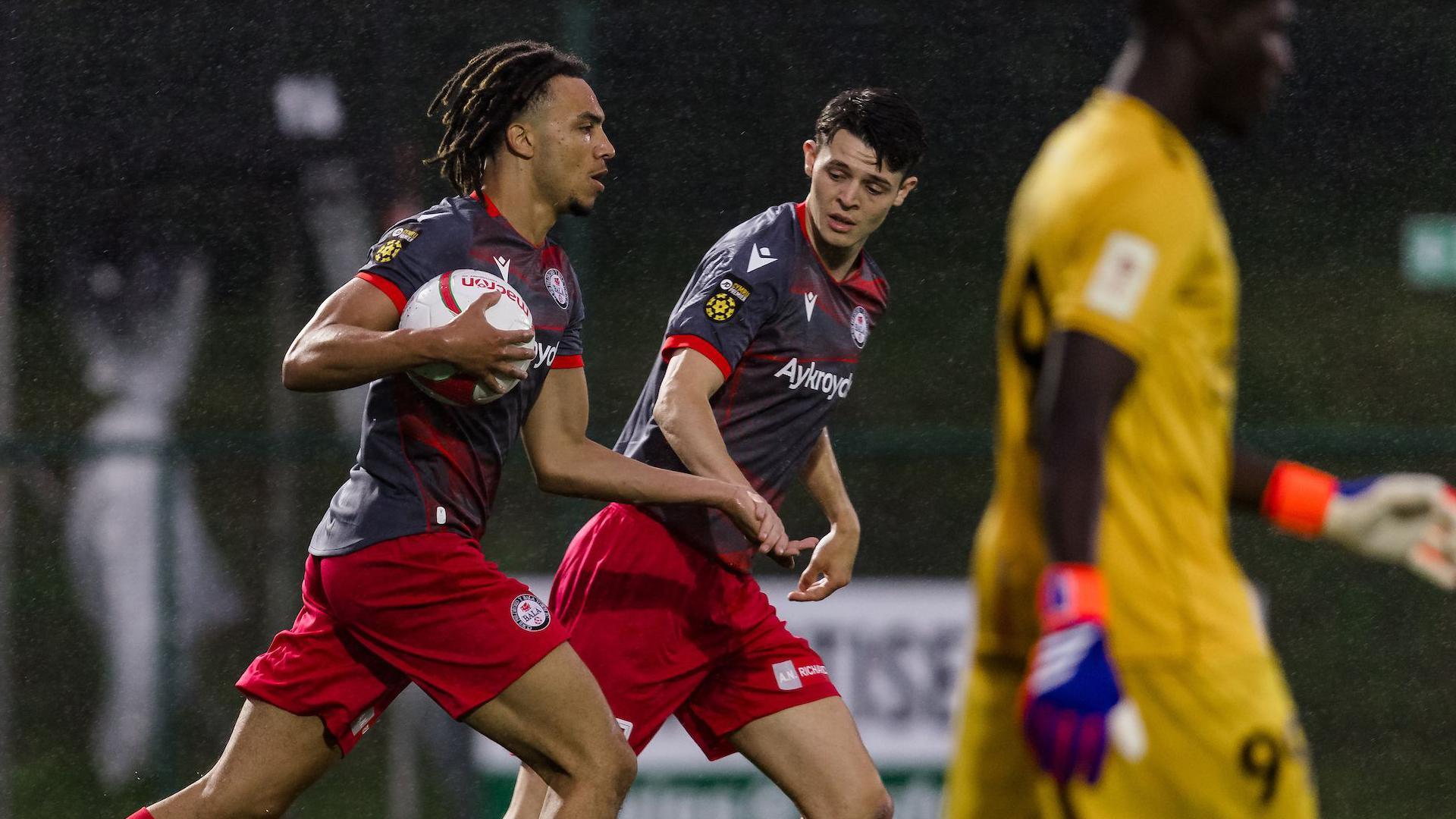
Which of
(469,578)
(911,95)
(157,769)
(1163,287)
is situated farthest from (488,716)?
(911,95)

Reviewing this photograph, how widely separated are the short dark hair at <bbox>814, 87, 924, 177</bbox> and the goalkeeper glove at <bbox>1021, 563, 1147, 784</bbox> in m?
2.49

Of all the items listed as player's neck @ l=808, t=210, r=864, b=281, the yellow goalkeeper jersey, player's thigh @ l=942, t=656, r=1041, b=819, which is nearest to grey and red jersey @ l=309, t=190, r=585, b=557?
player's neck @ l=808, t=210, r=864, b=281

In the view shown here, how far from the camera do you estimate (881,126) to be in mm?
4578

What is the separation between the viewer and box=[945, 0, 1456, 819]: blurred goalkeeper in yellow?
2.26 m

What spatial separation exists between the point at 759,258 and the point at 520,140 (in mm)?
666

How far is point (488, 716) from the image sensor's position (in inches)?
153

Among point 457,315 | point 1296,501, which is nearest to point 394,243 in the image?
point 457,315

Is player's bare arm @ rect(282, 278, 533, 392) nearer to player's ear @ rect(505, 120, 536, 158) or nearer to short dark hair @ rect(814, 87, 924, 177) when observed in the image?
player's ear @ rect(505, 120, 536, 158)

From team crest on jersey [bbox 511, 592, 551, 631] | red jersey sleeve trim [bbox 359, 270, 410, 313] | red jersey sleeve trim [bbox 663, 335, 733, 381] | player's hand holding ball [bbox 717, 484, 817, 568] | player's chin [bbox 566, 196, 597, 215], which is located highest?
player's chin [bbox 566, 196, 597, 215]

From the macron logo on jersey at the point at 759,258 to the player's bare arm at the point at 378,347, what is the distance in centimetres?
82

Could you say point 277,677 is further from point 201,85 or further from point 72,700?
point 201,85

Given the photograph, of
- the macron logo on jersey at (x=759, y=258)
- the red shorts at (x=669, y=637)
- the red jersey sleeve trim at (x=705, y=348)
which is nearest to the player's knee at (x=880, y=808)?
the red shorts at (x=669, y=637)

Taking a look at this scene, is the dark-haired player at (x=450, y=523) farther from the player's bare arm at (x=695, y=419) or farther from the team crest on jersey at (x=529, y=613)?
the player's bare arm at (x=695, y=419)

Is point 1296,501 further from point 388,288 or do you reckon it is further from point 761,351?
point 388,288
